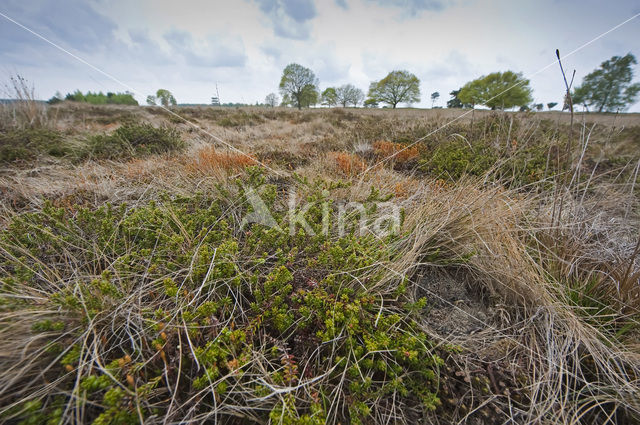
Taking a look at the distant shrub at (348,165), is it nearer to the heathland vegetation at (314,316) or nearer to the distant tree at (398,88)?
the heathland vegetation at (314,316)

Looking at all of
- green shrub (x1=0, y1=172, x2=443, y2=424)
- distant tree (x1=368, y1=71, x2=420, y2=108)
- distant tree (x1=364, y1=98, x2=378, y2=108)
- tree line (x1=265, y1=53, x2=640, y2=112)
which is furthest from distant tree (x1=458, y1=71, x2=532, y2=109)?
green shrub (x1=0, y1=172, x2=443, y2=424)

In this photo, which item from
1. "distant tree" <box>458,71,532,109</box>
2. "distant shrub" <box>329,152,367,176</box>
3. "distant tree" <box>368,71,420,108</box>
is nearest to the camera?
"distant shrub" <box>329,152,367,176</box>

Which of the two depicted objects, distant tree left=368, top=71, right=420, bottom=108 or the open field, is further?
distant tree left=368, top=71, right=420, bottom=108

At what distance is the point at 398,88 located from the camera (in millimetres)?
40531

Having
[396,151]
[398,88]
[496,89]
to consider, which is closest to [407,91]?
[398,88]

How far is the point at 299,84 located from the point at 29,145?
3797 centimetres

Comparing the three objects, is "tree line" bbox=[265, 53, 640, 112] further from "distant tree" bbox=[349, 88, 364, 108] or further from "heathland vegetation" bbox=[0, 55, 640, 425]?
"heathland vegetation" bbox=[0, 55, 640, 425]

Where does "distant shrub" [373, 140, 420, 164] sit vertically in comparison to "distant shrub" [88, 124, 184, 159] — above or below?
below

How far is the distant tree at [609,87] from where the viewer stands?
653 inches

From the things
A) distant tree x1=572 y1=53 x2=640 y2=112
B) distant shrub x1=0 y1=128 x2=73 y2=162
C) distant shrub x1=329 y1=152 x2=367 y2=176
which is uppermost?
distant tree x1=572 y1=53 x2=640 y2=112

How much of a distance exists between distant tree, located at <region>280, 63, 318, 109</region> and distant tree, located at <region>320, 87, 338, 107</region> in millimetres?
5339

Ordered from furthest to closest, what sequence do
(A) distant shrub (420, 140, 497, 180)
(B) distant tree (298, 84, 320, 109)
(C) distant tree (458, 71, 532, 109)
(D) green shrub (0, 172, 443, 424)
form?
(B) distant tree (298, 84, 320, 109), (C) distant tree (458, 71, 532, 109), (A) distant shrub (420, 140, 497, 180), (D) green shrub (0, 172, 443, 424)

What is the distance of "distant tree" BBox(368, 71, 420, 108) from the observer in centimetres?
4031

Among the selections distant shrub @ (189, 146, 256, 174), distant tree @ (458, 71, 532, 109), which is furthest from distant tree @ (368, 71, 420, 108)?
distant shrub @ (189, 146, 256, 174)
